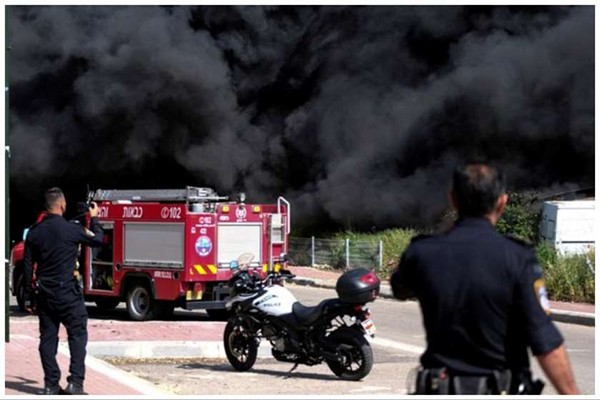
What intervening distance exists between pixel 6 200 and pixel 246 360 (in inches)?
116

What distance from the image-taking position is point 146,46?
23078mm

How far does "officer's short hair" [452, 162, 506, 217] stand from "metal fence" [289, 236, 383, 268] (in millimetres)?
19663

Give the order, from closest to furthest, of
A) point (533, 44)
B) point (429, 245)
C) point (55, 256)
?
1. point (429, 245)
2. point (55, 256)
3. point (533, 44)

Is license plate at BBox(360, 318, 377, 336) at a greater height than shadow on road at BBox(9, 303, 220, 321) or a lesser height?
greater

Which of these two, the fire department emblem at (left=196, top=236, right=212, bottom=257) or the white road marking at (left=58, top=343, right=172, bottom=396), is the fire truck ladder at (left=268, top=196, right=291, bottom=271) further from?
the white road marking at (left=58, top=343, right=172, bottom=396)

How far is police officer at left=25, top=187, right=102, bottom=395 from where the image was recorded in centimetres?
794

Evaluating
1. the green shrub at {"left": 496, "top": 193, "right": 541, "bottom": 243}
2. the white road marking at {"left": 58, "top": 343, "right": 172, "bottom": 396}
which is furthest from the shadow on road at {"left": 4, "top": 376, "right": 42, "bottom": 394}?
the green shrub at {"left": 496, "top": 193, "right": 541, "bottom": 243}

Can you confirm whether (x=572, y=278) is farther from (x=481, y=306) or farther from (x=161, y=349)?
(x=481, y=306)

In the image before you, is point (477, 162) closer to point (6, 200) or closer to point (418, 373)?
A: point (418, 373)

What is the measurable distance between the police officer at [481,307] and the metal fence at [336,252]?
1968 centimetres

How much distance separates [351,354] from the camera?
9727 millimetres

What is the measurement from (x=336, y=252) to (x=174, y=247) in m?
10.8

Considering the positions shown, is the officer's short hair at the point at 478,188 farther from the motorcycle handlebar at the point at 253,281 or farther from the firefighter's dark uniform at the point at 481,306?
the motorcycle handlebar at the point at 253,281

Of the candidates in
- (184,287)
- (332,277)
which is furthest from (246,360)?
(332,277)
